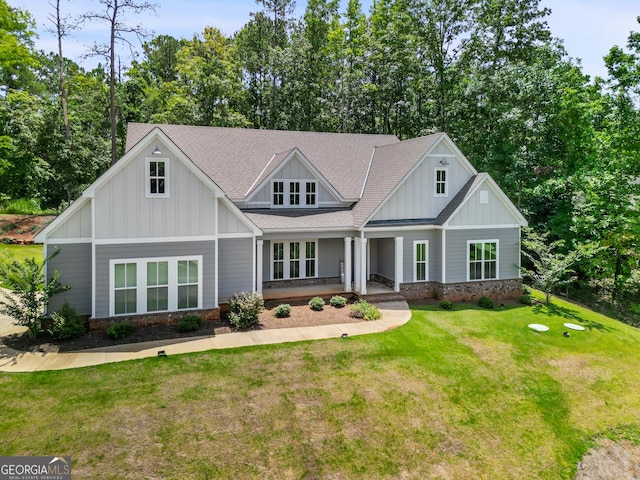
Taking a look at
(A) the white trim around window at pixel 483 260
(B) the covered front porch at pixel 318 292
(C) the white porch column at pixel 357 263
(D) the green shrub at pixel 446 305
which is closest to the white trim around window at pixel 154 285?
(B) the covered front porch at pixel 318 292

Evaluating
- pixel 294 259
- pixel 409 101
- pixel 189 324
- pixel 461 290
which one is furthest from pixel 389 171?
pixel 409 101

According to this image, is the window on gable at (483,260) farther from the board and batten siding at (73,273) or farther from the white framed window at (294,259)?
the board and batten siding at (73,273)

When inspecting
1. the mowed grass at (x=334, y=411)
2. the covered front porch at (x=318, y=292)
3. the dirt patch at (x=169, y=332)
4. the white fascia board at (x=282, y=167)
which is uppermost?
the white fascia board at (x=282, y=167)

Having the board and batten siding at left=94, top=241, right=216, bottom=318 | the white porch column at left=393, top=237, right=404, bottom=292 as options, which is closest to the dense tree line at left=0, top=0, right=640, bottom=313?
the white porch column at left=393, top=237, right=404, bottom=292

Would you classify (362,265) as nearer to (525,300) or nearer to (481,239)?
(481,239)

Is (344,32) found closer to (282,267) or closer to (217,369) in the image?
(282,267)

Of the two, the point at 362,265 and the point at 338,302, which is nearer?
the point at 338,302

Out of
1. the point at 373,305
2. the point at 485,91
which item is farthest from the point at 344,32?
the point at 373,305
